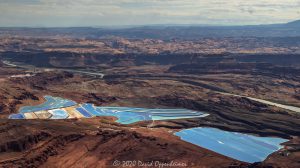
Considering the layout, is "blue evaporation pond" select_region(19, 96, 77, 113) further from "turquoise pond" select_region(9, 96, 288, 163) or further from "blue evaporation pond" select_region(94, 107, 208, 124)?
"blue evaporation pond" select_region(94, 107, 208, 124)

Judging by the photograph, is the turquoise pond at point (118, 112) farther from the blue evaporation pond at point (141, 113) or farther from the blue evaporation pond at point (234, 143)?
the blue evaporation pond at point (234, 143)

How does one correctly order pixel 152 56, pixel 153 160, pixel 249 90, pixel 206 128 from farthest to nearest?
pixel 152 56 → pixel 249 90 → pixel 206 128 → pixel 153 160

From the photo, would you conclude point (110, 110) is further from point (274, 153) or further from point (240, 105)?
point (274, 153)

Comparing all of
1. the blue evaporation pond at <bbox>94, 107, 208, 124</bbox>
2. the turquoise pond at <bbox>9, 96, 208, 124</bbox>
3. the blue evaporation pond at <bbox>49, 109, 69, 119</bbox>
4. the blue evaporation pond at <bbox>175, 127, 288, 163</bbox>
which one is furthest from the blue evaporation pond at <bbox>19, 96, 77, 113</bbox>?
the blue evaporation pond at <bbox>175, 127, 288, 163</bbox>

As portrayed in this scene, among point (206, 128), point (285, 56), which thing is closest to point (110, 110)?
point (206, 128)

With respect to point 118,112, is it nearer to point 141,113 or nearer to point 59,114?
point 141,113
